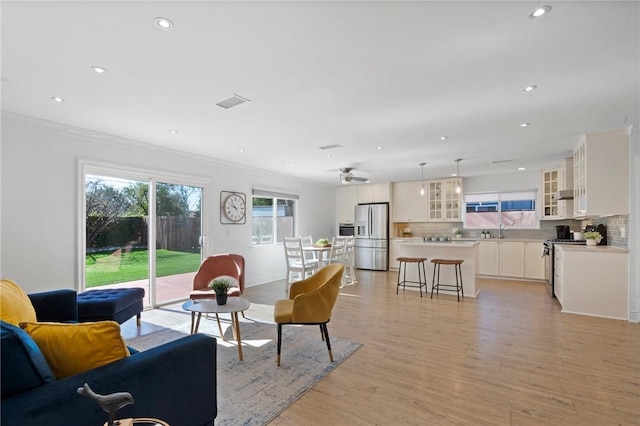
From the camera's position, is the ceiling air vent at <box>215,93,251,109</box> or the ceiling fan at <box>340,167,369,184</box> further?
the ceiling fan at <box>340,167,369,184</box>

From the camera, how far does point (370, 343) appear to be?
10.7 feet

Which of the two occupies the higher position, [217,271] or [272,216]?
[272,216]

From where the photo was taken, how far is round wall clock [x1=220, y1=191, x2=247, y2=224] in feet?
18.9

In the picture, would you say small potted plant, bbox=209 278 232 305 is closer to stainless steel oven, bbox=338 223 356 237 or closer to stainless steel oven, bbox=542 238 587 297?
stainless steel oven, bbox=542 238 587 297

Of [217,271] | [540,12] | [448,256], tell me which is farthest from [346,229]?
[540,12]

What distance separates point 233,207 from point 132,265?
200cm

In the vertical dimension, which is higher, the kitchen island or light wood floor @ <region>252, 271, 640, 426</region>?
the kitchen island

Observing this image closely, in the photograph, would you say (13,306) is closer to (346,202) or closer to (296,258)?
(296,258)

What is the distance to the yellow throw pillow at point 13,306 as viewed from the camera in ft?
5.82

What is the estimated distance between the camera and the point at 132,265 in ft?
14.9

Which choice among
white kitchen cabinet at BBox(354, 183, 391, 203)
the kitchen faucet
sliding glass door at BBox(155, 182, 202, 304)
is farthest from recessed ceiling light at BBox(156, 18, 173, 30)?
the kitchen faucet

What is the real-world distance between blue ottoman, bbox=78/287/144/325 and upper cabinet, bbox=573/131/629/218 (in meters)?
5.88

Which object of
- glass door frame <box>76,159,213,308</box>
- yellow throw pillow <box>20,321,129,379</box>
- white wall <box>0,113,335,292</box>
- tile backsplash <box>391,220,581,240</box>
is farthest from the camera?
tile backsplash <box>391,220,581,240</box>

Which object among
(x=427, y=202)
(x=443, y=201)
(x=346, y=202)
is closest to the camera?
(x=443, y=201)
